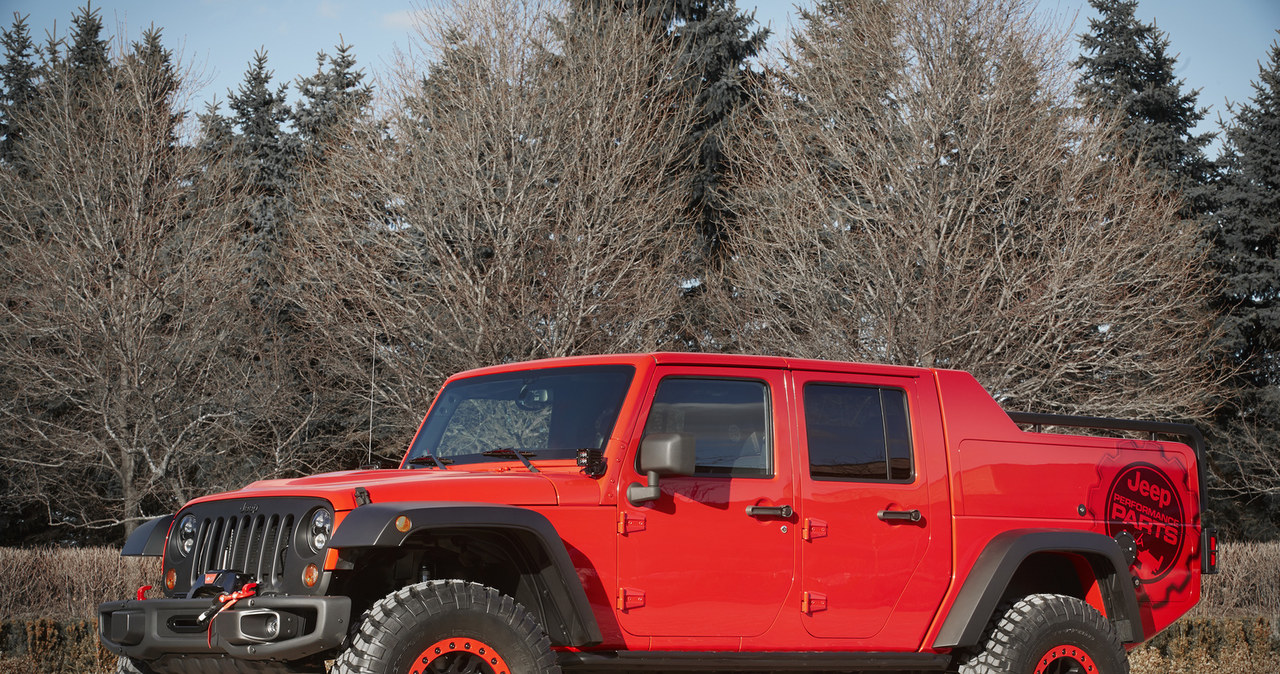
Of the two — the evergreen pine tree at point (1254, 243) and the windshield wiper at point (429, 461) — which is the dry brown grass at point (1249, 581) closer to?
the evergreen pine tree at point (1254, 243)

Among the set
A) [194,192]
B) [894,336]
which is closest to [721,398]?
[894,336]

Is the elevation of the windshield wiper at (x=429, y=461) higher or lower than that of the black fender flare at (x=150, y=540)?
higher

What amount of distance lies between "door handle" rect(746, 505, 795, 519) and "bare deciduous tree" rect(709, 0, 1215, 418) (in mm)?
15304

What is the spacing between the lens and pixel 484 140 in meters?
22.3

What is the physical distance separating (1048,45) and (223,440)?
57.2ft

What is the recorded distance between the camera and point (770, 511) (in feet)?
19.1

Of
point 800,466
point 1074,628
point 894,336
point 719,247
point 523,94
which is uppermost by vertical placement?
point 523,94

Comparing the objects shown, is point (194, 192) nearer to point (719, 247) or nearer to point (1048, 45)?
point (719, 247)

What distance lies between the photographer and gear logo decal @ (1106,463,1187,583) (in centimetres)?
694

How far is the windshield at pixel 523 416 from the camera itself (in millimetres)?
5793

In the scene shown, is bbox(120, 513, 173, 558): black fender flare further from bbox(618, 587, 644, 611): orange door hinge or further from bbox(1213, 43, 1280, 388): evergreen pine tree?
bbox(1213, 43, 1280, 388): evergreen pine tree

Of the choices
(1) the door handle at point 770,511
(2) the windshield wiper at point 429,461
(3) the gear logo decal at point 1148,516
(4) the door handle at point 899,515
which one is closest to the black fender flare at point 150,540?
(2) the windshield wiper at point 429,461

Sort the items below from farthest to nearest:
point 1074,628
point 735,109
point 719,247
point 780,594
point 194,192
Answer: point 719,247, point 735,109, point 194,192, point 1074,628, point 780,594

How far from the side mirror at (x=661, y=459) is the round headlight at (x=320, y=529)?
133cm
